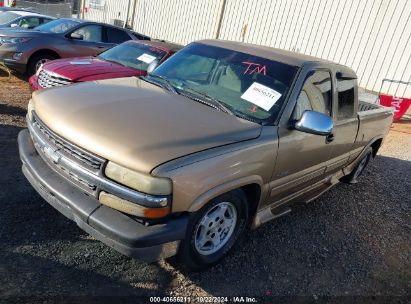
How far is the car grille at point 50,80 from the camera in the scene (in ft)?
19.4

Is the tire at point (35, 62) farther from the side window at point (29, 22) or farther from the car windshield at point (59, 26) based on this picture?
the side window at point (29, 22)

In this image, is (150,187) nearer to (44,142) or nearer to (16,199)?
(44,142)

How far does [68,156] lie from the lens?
2.75 meters

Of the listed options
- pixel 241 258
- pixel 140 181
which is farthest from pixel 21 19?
pixel 140 181

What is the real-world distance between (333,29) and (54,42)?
831 cm

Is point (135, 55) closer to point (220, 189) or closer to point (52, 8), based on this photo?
point (220, 189)

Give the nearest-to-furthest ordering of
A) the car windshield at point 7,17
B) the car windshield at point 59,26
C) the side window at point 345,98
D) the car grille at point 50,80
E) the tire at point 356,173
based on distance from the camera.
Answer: the side window at point 345,98 → the tire at point 356,173 → the car grille at point 50,80 → the car windshield at point 59,26 → the car windshield at point 7,17

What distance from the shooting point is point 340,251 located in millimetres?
3984

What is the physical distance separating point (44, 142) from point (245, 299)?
206 centimetres

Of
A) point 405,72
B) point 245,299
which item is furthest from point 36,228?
point 405,72

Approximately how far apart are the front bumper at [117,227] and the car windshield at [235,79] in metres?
1.30

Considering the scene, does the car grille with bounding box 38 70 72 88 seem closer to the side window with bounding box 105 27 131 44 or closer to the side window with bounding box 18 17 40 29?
the side window with bounding box 105 27 131 44

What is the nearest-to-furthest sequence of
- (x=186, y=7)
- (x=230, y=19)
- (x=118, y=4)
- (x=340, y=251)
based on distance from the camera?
(x=340, y=251)
(x=230, y=19)
(x=186, y=7)
(x=118, y=4)

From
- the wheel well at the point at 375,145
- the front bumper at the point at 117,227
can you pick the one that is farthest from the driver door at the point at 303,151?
the wheel well at the point at 375,145
